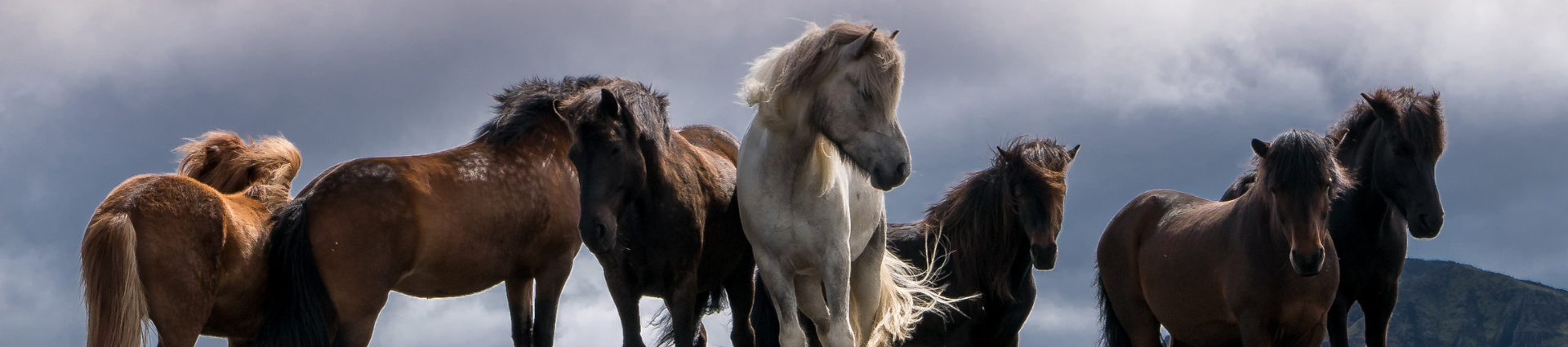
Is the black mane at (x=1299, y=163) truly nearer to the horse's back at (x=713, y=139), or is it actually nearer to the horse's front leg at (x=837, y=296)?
the horse's front leg at (x=837, y=296)

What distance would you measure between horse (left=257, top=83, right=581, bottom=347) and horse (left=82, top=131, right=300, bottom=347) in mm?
211

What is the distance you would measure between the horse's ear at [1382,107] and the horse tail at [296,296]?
6.55 m

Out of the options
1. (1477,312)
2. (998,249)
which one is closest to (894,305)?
(998,249)

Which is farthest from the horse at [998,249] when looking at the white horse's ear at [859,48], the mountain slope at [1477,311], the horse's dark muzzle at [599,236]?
the mountain slope at [1477,311]

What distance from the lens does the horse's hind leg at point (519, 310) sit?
7070mm

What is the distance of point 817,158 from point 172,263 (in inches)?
140

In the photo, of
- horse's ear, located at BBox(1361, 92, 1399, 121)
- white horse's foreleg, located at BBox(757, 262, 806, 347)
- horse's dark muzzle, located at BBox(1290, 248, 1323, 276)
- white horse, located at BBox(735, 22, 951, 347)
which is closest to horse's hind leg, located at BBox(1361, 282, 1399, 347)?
horse's ear, located at BBox(1361, 92, 1399, 121)

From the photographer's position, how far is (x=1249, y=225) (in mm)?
6676

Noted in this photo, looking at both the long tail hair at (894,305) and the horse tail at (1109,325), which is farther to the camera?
the horse tail at (1109,325)

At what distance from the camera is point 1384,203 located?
755 cm

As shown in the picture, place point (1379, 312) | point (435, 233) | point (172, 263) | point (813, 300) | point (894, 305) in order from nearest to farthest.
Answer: point (813, 300), point (894, 305), point (172, 263), point (435, 233), point (1379, 312)

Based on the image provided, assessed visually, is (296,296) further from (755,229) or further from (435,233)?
(755,229)

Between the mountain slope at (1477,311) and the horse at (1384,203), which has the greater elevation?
the mountain slope at (1477,311)

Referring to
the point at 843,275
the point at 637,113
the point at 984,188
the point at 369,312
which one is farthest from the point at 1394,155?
the point at 369,312
